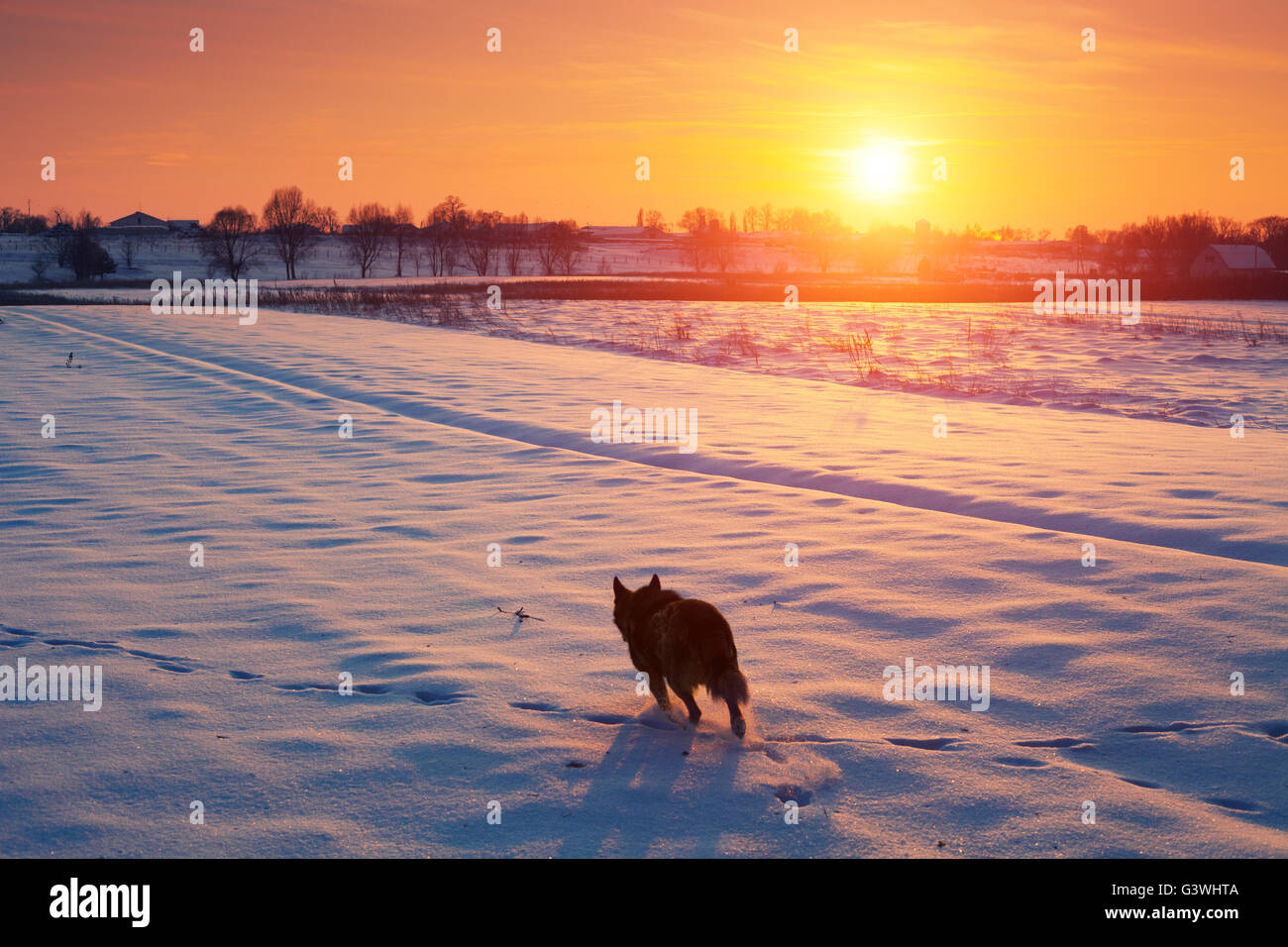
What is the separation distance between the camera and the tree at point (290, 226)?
98.9m

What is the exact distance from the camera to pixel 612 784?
3506 millimetres

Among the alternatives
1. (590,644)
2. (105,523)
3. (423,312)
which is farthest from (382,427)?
(423,312)

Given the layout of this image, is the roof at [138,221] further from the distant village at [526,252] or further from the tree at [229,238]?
the tree at [229,238]

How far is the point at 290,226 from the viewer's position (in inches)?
3900

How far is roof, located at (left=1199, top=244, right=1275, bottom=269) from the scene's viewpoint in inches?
3314

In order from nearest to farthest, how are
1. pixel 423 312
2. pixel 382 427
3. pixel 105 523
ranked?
1. pixel 105 523
2. pixel 382 427
3. pixel 423 312

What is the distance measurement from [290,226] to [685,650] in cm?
10756

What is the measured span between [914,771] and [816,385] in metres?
14.3

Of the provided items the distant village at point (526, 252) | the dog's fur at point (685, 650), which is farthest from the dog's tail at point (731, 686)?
the distant village at point (526, 252)

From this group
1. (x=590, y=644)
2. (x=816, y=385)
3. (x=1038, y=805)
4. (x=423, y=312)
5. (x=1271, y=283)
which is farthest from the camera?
(x=1271, y=283)

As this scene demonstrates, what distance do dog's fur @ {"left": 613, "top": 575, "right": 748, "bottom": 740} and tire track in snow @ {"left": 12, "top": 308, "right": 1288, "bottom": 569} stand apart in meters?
4.19

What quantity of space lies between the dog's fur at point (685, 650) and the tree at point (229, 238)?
340 feet
